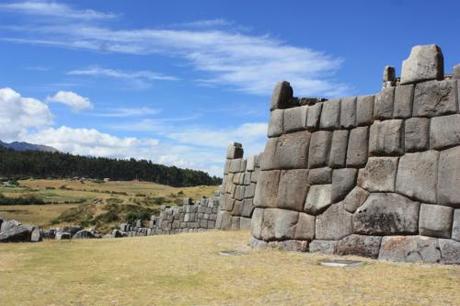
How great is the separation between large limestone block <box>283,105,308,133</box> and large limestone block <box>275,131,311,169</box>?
0.45 ft

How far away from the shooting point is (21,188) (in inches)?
3194

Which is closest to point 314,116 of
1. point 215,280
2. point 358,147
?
point 358,147

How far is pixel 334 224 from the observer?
39.1 ft

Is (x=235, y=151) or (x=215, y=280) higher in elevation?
(x=235, y=151)

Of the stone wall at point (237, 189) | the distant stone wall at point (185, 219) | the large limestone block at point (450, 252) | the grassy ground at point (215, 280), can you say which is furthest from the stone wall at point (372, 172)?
the distant stone wall at point (185, 219)

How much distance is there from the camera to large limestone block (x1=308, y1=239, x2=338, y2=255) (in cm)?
1178

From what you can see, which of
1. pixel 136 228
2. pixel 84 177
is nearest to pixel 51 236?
pixel 136 228

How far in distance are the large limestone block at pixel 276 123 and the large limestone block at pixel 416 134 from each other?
3620mm

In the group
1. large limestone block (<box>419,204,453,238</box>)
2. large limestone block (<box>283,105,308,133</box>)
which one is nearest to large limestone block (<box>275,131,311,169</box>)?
large limestone block (<box>283,105,308,133</box>)

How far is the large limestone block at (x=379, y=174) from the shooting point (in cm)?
1097

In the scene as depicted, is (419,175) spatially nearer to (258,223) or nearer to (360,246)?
(360,246)

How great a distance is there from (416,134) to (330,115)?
88.2 inches

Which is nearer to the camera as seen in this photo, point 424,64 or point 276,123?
point 424,64

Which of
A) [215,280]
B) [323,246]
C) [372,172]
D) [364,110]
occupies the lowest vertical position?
[215,280]
